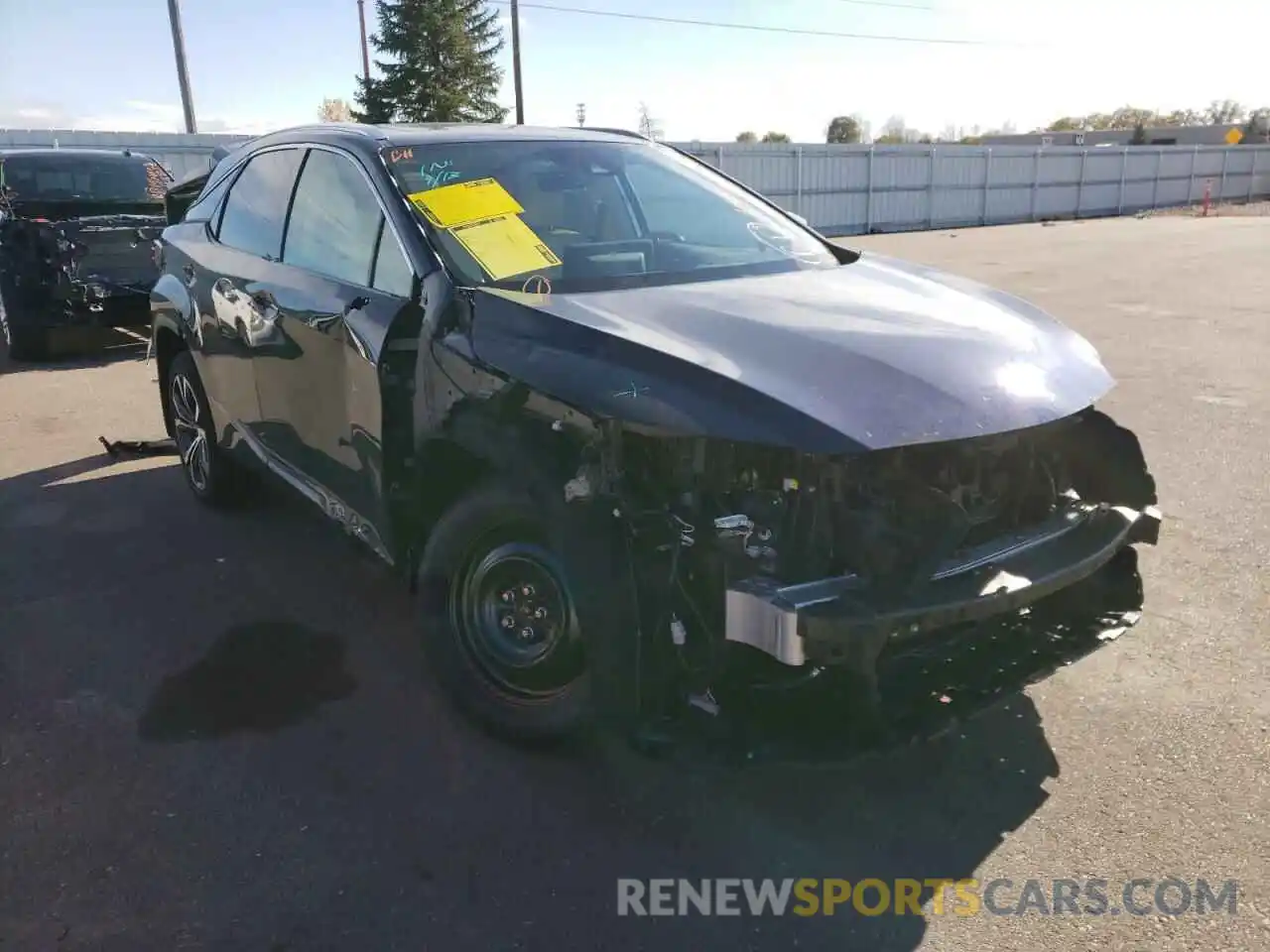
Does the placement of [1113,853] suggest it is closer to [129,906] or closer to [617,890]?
[617,890]

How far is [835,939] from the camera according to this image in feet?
7.89

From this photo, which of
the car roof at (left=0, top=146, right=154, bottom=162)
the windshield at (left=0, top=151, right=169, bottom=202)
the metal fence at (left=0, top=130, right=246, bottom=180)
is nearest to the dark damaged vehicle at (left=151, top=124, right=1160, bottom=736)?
the windshield at (left=0, top=151, right=169, bottom=202)

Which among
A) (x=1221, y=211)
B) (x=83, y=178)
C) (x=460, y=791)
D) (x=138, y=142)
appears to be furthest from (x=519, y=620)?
(x=1221, y=211)

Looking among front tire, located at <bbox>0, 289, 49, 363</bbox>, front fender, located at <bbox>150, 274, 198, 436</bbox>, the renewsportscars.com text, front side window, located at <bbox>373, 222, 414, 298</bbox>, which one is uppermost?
front side window, located at <bbox>373, 222, 414, 298</bbox>

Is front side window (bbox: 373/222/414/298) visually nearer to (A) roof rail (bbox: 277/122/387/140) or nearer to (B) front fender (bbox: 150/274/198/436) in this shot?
(A) roof rail (bbox: 277/122/387/140)

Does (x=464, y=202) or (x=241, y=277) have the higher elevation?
(x=464, y=202)

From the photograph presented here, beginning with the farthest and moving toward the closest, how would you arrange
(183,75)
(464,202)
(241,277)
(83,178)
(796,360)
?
1. (183,75)
2. (83,178)
3. (241,277)
4. (464,202)
5. (796,360)

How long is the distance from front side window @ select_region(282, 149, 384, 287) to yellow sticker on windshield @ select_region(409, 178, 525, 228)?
0.19m

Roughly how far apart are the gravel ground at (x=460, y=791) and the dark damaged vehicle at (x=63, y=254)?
5.36m

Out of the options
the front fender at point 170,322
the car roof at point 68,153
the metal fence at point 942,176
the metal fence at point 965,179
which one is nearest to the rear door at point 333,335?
the front fender at point 170,322

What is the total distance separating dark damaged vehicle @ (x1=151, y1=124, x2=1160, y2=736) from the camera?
2.52 metres

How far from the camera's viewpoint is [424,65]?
39.3 meters

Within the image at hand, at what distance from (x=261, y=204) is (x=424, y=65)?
38413 millimetres

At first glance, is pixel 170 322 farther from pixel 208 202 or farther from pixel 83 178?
pixel 83 178
